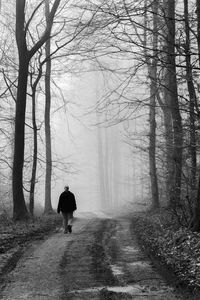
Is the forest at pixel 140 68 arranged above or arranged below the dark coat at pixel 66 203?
above

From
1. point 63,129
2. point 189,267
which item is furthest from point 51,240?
point 63,129

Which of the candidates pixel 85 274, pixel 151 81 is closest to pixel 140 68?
pixel 151 81

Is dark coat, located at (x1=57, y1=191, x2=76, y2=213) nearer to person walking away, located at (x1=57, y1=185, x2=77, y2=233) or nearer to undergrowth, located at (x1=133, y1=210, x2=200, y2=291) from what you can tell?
person walking away, located at (x1=57, y1=185, x2=77, y2=233)

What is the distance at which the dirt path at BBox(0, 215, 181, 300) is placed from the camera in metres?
8.08

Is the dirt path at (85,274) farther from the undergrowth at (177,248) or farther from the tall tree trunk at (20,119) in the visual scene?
the tall tree trunk at (20,119)

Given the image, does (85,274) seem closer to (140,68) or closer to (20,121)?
(140,68)

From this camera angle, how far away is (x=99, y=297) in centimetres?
779

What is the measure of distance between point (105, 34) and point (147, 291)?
555 centimetres

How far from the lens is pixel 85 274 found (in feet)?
31.5

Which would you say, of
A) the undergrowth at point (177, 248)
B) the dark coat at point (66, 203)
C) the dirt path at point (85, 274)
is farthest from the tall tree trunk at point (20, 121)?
the undergrowth at point (177, 248)

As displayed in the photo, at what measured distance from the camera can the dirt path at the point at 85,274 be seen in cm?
808


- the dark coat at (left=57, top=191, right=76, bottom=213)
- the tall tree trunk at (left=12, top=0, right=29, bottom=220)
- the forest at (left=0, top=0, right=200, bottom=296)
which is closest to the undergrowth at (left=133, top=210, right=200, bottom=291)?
the forest at (left=0, top=0, right=200, bottom=296)

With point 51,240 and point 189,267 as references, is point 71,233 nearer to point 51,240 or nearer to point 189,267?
point 51,240

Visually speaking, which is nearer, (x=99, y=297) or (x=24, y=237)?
(x=99, y=297)
